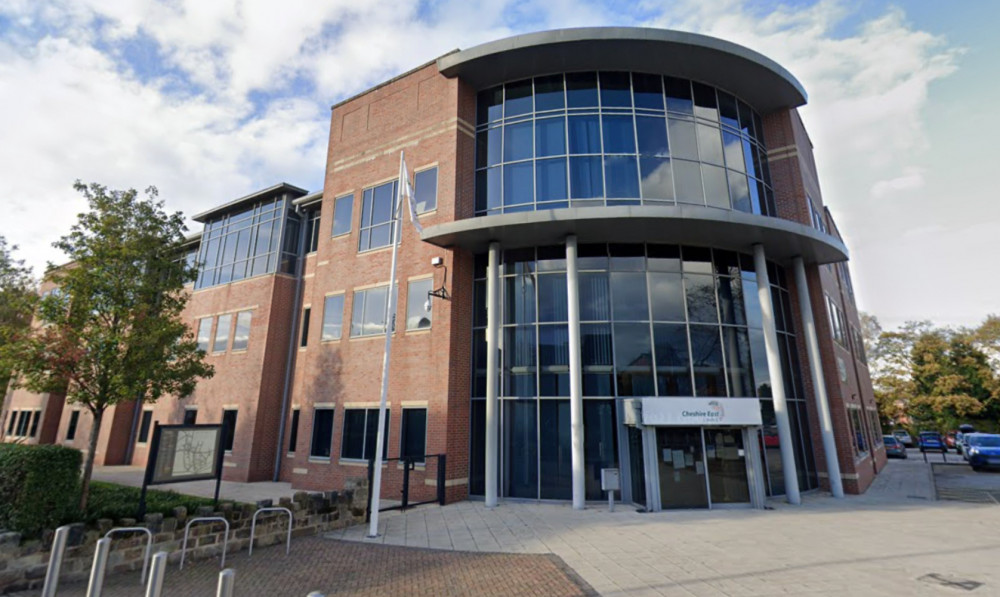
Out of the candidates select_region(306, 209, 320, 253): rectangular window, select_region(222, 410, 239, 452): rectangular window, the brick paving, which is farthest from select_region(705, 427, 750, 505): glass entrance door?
select_region(222, 410, 239, 452): rectangular window

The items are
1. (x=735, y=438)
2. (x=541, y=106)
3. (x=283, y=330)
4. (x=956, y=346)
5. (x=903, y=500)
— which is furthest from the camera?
(x=956, y=346)

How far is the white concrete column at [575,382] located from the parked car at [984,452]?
23.5 meters

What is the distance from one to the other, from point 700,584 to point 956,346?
1466 inches

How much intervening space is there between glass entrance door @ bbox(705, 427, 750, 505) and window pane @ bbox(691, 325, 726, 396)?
4.52 ft

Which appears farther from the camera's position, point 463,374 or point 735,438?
point 463,374

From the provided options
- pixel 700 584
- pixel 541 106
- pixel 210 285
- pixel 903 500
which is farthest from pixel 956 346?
pixel 210 285

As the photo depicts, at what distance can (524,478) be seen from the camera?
14.0 metres

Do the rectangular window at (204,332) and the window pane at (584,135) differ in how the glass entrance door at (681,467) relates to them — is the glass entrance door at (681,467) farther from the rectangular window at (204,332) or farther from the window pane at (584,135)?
the rectangular window at (204,332)

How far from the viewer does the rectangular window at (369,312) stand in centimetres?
1709

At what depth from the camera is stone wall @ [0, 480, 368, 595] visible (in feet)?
22.9

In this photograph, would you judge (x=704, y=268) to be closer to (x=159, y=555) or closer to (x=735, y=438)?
(x=735, y=438)

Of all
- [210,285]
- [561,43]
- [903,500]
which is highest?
[561,43]

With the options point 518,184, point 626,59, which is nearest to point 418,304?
point 518,184

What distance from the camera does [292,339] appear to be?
21.5 m
